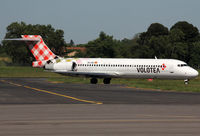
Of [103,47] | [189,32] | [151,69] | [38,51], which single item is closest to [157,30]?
[189,32]

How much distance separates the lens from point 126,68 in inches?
1795

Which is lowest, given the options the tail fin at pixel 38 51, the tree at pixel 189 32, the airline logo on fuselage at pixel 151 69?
the airline logo on fuselage at pixel 151 69

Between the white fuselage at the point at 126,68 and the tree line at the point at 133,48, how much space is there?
63853 millimetres

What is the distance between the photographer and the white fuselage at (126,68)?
144ft

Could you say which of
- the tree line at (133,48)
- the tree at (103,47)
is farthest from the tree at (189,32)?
the tree at (103,47)

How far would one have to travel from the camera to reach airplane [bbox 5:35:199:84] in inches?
1726

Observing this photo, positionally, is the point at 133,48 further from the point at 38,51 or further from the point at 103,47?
the point at 38,51

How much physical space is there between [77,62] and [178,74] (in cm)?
1131

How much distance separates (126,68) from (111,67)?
5.84 ft

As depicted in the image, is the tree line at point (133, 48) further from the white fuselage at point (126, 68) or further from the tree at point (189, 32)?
the white fuselage at point (126, 68)
